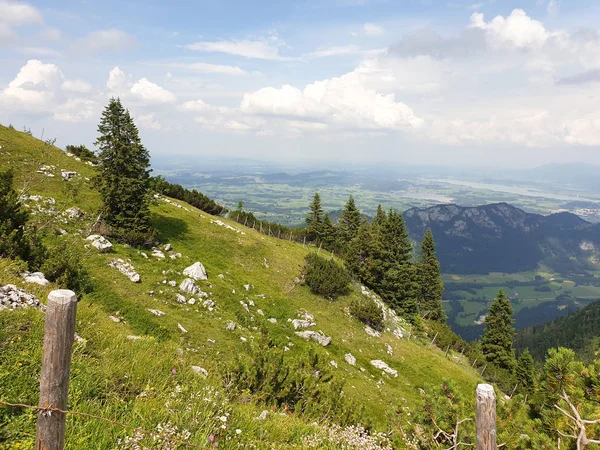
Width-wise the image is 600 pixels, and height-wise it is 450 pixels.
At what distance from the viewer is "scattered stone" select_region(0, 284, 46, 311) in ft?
23.9

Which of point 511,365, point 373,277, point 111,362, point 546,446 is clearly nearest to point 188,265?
point 111,362

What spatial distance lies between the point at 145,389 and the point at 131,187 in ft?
67.7

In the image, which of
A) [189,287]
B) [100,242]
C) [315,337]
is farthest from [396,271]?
[100,242]

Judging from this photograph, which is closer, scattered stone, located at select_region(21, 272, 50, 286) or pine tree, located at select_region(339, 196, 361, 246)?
scattered stone, located at select_region(21, 272, 50, 286)

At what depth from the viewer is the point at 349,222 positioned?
202 feet

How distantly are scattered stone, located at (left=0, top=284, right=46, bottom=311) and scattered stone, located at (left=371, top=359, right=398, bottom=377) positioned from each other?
22.3 meters

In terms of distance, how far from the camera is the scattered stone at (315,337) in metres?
23.5

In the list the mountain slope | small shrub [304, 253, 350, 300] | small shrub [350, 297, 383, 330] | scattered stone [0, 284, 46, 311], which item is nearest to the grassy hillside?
scattered stone [0, 284, 46, 311]

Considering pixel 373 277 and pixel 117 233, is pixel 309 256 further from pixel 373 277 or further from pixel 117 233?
pixel 117 233

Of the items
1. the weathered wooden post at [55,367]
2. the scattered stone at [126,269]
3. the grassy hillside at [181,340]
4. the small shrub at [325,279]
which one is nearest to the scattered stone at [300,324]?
the grassy hillside at [181,340]

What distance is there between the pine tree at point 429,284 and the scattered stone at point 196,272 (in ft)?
133

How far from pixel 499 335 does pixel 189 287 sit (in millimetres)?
46999

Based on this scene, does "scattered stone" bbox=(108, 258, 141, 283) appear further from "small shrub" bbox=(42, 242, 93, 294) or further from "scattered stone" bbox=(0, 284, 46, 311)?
"scattered stone" bbox=(0, 284, 46, 311)

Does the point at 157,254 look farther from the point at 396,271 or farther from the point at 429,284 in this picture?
the point at 429,284
